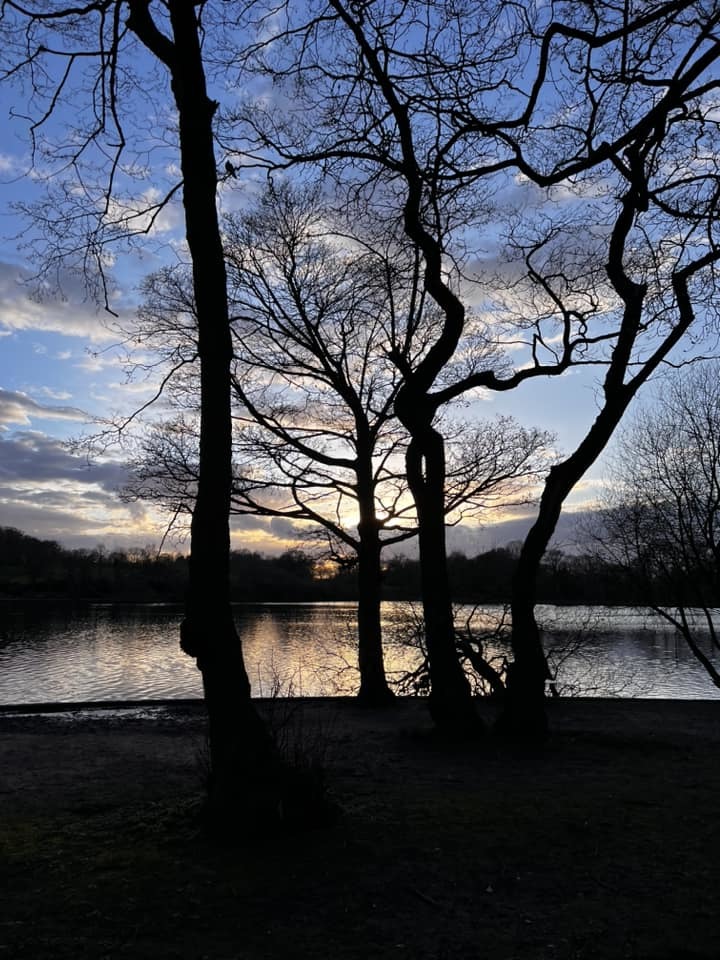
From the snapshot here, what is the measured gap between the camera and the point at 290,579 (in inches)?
3285

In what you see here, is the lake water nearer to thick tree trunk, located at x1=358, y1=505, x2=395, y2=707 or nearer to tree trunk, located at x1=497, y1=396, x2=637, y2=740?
thick tree trunk, located at x1=358, y1=505, x2=395, y2=707

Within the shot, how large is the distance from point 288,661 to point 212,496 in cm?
A: 2316

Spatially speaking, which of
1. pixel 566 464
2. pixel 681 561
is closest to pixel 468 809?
pixel 566 464

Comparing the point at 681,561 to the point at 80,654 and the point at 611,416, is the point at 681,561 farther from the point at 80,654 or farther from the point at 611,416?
the point at 80,654

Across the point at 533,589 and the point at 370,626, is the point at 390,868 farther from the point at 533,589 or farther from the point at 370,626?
the point at 370,626

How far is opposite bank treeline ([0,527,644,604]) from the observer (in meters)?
17.1

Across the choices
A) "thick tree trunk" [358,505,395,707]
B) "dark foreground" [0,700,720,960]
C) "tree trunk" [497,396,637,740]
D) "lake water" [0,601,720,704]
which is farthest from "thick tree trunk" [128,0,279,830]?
"thick tree trunk" [358,505,395,707]

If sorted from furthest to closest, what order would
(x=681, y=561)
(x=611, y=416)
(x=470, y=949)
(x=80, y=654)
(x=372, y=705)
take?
(x=80, y=654)
(x=372, y=705)
(x=681, y=561)
(x=611, y=416)
(x=470, y=949)

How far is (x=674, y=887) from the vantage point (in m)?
4.39

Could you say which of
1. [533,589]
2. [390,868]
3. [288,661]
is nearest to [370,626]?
[533,589]

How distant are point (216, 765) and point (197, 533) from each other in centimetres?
164

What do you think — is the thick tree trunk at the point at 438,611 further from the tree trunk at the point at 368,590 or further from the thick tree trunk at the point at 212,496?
the tree trunk at the point at 368,590

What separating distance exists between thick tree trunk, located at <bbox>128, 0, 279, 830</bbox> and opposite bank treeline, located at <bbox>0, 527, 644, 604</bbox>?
445cm

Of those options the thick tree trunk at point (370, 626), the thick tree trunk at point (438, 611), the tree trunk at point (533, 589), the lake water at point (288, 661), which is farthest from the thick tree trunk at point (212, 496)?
the thick tree trunk at point (370, 626)
